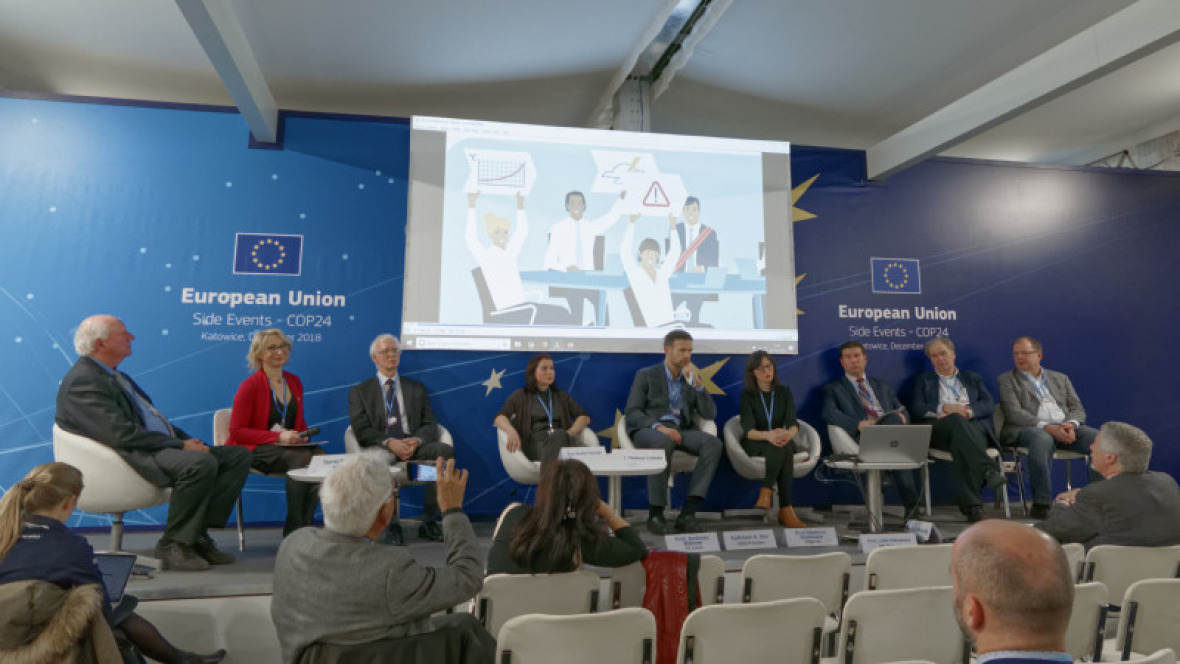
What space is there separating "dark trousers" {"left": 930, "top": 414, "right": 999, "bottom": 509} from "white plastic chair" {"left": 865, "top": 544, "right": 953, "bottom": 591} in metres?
2.57

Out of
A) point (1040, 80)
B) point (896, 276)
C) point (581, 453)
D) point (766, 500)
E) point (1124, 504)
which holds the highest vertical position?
point (1040, 80)

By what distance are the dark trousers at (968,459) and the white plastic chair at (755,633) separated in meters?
3.42

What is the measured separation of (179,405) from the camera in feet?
15.9

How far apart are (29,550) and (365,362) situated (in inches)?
131

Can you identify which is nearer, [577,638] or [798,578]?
[577,638]

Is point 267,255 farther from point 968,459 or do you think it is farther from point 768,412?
point 968,459

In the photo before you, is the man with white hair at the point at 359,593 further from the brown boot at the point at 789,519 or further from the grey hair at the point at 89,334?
the brown boot at the point at 789,519

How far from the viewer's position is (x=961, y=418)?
494 cm

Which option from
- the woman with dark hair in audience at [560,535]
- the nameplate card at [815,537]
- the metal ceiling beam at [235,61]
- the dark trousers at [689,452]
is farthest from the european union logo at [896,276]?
the metal ceiling beam at [235,61]

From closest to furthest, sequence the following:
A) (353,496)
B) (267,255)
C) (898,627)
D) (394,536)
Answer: (353,496) < (898,627) < (394,536) < (267,255)

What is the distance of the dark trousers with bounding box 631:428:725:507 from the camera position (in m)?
4.41

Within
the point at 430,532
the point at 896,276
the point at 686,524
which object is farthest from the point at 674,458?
the point at 896,276

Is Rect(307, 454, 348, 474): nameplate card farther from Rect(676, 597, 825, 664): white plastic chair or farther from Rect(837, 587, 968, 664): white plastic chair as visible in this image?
Rect(837, 587, 968, 664): white plastic chair

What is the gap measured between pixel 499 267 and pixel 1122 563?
3.93 metres
